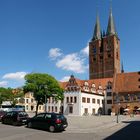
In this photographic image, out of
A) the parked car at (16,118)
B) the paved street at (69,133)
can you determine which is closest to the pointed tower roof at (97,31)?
the parked car at (16,118)

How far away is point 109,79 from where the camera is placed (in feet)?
313

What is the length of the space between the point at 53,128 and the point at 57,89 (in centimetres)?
4519

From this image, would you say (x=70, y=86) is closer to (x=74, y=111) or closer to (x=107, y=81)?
(x=74, y=111)

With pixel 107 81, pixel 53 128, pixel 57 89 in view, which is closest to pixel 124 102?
pixel 107 81

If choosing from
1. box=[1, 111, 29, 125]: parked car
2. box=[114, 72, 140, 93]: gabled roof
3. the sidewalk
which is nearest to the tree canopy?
box=[114, 72, 140, 93]: gabled roof

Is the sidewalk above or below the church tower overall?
below

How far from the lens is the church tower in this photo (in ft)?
364

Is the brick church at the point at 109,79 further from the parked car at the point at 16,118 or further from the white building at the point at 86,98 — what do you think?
the parked car at the point at 16,118

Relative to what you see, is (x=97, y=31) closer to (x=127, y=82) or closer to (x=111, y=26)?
(x=111, y=26)

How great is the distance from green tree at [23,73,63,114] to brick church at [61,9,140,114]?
1172cm

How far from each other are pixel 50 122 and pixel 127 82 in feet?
218

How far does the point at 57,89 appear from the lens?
2795 inches

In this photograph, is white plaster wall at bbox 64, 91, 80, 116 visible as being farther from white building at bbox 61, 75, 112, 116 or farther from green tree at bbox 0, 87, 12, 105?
green tree at bbox 0, 87, 12, 105

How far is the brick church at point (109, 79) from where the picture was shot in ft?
276
